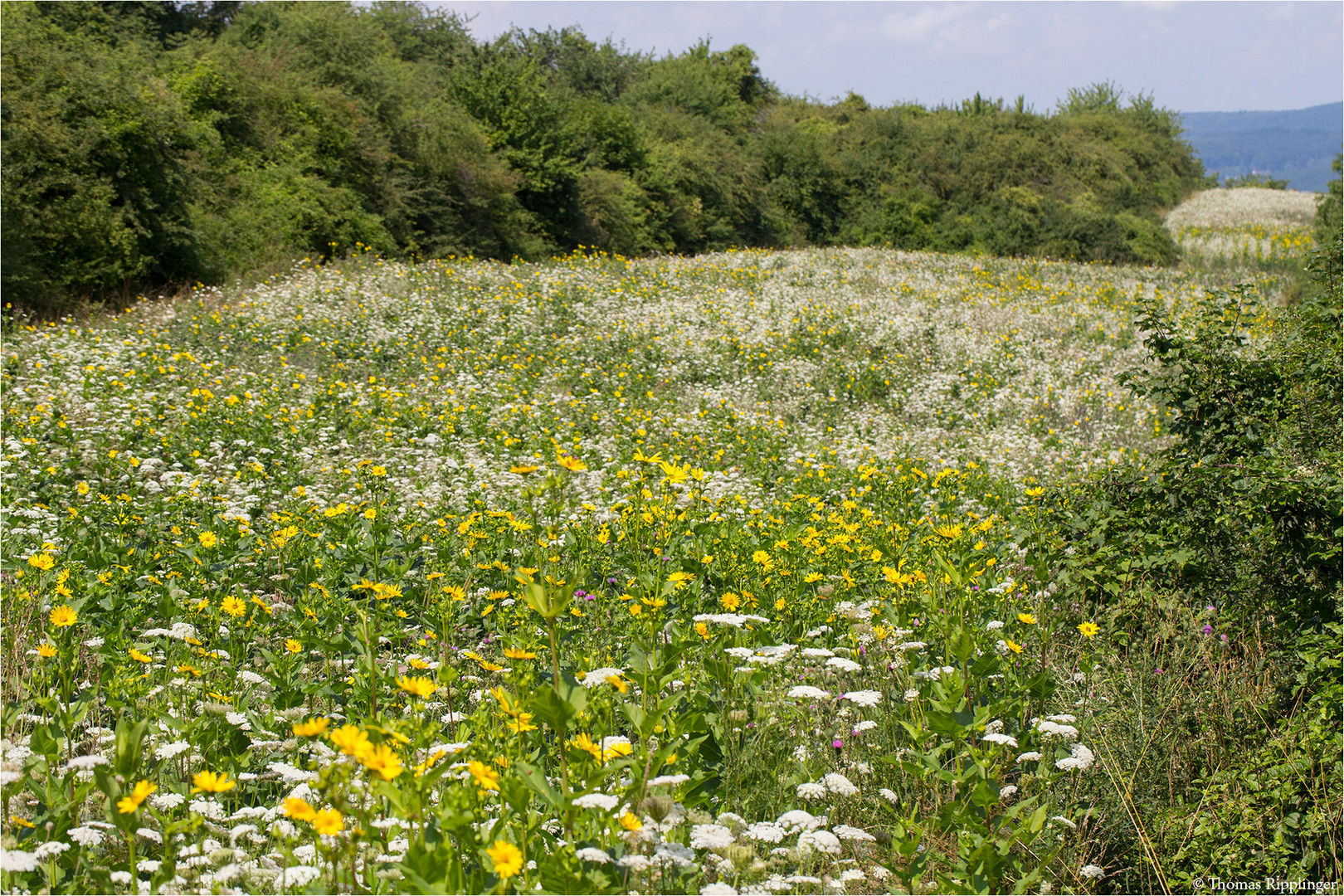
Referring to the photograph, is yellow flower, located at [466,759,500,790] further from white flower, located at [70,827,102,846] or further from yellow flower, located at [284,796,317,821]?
white flower, located at [70,827,102,846]

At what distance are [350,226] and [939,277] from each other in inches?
498

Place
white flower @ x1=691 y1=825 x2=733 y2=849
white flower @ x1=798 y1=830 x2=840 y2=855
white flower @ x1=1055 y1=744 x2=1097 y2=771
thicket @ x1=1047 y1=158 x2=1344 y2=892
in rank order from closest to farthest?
white flower @ x1=691 y1=825 x2=733 y2=849, white flower @ x1=798 y1=830 x2=840 y2=855, white flower @ x1=1055 y1=744 x2=1097 y2=771, thicket @ x1=1047 y1=158 x2=1344 y2=892

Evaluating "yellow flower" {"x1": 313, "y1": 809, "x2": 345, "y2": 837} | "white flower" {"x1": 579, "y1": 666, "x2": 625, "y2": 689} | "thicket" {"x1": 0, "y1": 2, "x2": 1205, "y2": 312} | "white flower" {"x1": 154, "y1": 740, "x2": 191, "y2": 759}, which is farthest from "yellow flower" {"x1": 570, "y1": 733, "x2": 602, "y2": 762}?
"thicket" {"x1": 0, "y1": 2, "x2": 1205, "y2": 312}

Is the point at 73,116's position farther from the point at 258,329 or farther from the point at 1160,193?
the point at 1160,193

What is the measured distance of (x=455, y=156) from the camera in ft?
68.2

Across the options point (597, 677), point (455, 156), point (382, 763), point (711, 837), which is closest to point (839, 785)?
point (711, 837)

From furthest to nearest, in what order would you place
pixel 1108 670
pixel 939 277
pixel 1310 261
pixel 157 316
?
1. pixel 939 277
2. pixel 157 316
3. pixel 1310 261
4. pixel 1108 670

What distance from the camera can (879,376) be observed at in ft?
34.7

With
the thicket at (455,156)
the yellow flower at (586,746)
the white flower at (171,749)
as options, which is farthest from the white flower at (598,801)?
the thicket at (455,156)

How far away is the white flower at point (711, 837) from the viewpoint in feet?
5.56

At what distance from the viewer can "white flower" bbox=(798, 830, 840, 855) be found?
1804 mm

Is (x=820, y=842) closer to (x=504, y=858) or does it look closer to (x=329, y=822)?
(x=504, y=858)

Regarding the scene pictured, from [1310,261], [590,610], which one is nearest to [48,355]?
[590,610]

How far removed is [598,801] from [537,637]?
808 millimetres
